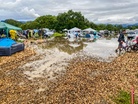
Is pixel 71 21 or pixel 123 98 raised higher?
pixel 71 21

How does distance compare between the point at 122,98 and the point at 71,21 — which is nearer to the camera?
the point at 122,98

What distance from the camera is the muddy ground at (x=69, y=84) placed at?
927cm

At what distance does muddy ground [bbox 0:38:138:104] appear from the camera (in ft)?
30.4

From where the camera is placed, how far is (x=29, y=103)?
8.86m

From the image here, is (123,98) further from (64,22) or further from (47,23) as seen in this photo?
(47,23)

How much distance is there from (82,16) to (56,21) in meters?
12.6

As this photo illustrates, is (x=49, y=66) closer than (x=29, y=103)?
No

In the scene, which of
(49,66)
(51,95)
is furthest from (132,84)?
(49,66)

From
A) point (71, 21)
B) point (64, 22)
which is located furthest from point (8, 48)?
point (64, 22)

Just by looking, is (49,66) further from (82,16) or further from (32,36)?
(82,16)

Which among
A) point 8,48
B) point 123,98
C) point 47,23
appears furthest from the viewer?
point 47,23

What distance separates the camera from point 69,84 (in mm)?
11141

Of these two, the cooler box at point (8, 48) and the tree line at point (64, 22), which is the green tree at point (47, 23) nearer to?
the tree line at point (64, 22)

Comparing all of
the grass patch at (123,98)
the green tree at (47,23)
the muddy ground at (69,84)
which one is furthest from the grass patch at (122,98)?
the green tree at (47,23)
